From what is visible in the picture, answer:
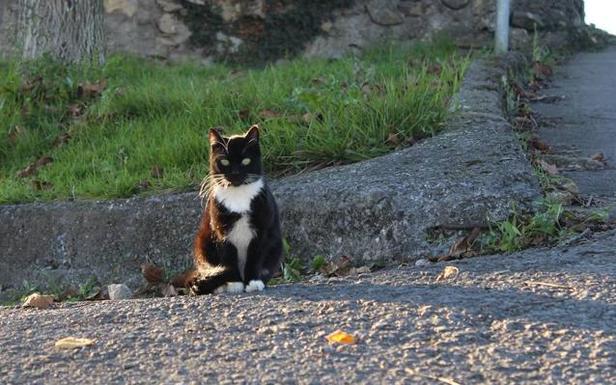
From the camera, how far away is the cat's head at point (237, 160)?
4.09 metres

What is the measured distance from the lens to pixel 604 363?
9.18ft

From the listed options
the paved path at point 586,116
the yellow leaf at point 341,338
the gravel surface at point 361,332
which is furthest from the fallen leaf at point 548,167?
the yellow leaf at point 341,338

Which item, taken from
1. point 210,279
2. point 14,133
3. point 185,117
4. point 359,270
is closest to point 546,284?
point 359,270

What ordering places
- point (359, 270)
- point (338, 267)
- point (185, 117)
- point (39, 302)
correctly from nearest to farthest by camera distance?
point (39, 302), point (359, 270), point (338, 267), point (185, 117)

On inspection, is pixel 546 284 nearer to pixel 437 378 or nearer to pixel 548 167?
pixel 437 378

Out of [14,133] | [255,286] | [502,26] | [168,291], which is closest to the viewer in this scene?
[255,286]

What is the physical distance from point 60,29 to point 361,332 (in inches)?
210

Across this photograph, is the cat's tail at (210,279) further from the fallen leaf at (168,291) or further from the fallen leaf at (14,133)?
the fallen leaf at (14,133)

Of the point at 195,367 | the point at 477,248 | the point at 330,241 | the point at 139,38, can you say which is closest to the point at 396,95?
the point at 330,241

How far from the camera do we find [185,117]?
6465 mm

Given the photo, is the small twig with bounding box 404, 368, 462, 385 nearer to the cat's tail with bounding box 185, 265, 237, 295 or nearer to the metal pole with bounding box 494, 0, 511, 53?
the cat's tail with bounding box 185, 265, 237, 295

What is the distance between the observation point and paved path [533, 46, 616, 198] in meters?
5.42

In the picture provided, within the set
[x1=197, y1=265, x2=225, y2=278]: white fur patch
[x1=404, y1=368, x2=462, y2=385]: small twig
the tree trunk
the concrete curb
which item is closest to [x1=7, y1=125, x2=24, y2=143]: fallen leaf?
the tree trunk

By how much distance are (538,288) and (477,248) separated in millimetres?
833
